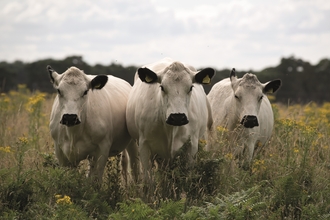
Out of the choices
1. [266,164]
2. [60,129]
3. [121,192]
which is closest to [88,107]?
[60,129]

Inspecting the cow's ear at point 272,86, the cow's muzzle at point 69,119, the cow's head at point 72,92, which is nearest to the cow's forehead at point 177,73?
the cow's head at point 72,92

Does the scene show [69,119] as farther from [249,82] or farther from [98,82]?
[249,82]

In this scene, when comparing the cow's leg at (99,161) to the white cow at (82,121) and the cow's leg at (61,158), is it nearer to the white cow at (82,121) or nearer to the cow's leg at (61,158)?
the white cow at (82,121)

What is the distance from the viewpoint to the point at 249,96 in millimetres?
9562

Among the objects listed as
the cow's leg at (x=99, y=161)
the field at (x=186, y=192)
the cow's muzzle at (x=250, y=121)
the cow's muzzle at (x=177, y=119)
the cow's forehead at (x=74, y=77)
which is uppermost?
the cow's forehead at (x=74, y=77)

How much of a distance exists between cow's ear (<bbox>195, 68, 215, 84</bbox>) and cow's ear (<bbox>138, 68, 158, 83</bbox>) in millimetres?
573

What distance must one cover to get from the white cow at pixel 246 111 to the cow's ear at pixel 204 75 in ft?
4.37

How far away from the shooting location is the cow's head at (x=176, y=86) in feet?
23.9

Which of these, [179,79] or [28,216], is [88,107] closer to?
[179,79]

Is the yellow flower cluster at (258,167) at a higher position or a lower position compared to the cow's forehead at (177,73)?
lower

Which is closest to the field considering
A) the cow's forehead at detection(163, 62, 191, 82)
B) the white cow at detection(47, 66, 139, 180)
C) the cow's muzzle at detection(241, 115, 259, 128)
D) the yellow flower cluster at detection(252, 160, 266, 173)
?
the yellow flower cluster at detection(252, 160, 266, 173)

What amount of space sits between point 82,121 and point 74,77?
2.09 ft

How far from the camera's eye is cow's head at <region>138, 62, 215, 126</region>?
730 centimetres

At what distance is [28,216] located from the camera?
6852mm
